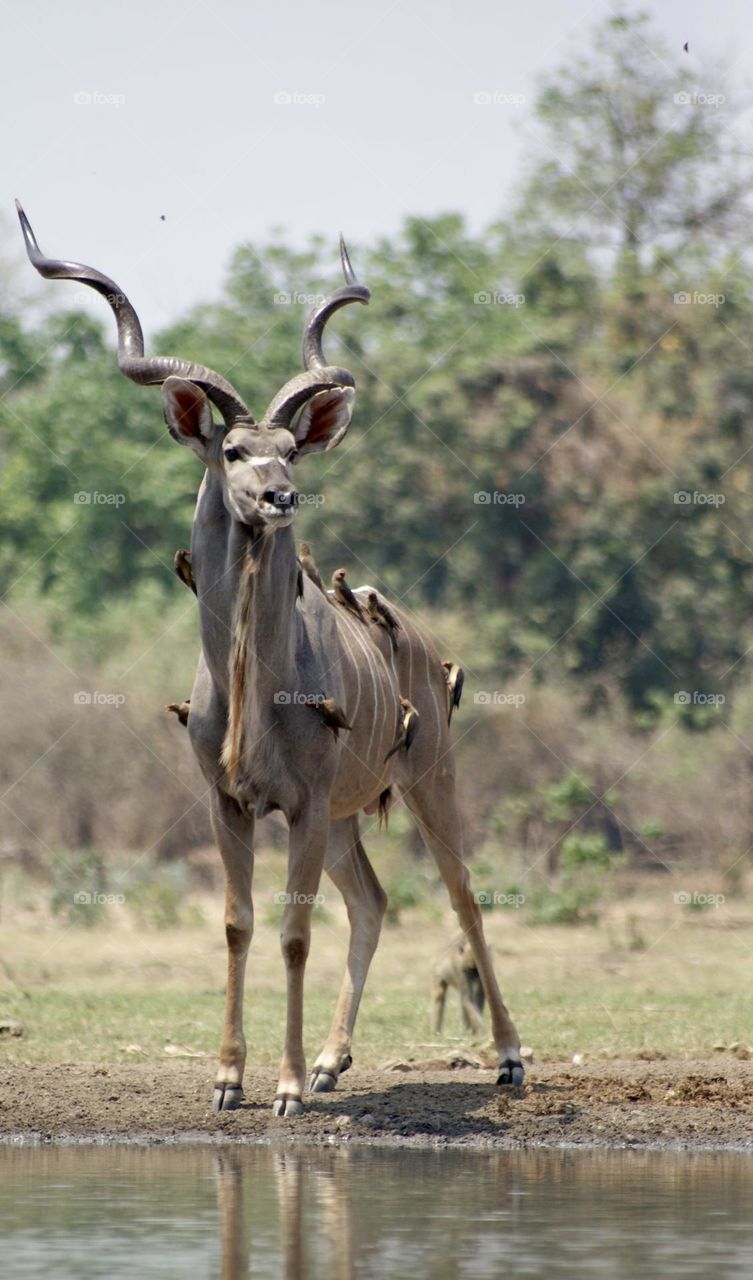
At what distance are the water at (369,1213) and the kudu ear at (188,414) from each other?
2549 millimetres

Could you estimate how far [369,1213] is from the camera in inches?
233

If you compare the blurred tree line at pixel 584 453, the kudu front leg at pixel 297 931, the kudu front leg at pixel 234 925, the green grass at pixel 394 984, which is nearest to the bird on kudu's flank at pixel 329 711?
the kudu front leg at pixel 297 931

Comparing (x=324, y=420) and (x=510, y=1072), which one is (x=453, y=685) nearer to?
(x=510, y=1072)

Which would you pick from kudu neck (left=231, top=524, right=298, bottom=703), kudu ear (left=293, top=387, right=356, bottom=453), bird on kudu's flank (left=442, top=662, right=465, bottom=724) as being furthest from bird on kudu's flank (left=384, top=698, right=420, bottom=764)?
kudu ear (left=293, top=387, right=356, bottom=453)

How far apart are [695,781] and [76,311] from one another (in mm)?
17173

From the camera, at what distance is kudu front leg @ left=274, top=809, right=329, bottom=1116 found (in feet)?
24.9

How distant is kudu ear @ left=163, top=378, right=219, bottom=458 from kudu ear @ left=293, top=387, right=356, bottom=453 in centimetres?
36

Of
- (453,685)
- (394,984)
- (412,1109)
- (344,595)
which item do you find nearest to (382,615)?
(344,595)

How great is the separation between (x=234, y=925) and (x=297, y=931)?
253mm

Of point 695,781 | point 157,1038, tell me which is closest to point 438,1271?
point 157,1038

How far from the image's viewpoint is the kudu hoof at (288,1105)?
24.8 ft

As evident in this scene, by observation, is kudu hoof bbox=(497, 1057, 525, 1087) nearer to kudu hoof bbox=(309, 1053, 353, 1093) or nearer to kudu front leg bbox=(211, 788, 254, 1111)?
kudu hoof bbox=(309, 1053, 353, 1093)

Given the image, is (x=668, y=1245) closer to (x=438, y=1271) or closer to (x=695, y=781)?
(x=438, y=1271)

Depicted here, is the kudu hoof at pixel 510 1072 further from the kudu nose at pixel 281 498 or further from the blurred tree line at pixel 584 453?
the blurred tree line at pixel 584 453
